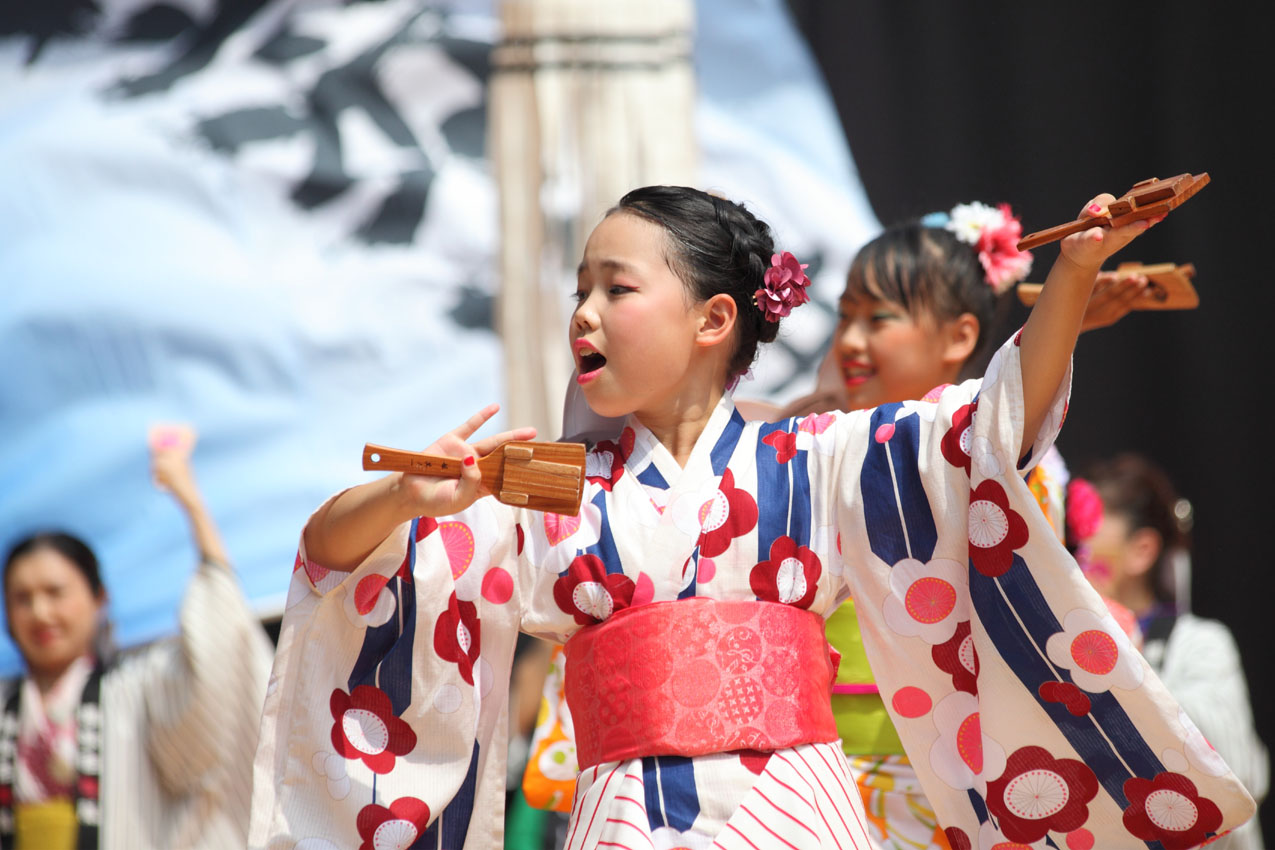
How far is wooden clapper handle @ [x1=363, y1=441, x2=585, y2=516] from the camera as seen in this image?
60.0 inches

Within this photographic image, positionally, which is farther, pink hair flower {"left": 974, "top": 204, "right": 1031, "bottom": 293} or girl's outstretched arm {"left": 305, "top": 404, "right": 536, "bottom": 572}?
pink hair flower {"left": 974, "top": 204, "right": 1031, "bottom": 293}

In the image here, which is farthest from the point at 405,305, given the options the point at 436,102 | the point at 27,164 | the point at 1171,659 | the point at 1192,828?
the point at 1192,828

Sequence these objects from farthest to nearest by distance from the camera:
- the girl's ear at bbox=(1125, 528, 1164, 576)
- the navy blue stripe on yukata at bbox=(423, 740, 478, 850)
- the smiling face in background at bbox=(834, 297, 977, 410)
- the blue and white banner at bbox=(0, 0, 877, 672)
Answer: the blue and white banner at bbox=(0, 0, 877, 672), the girl's ear at bbox=(1125, 528, 1164, 576), the smiling face in background at bbox=(834, 297, 977, 410), the navy blue stripe on yukata at bbox=(423, 740, 478, 850)

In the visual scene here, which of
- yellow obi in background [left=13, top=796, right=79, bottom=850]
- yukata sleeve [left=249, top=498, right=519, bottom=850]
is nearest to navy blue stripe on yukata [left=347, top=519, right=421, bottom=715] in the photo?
yukata sleeve [left=249, top=498, right=519, bottom=850]

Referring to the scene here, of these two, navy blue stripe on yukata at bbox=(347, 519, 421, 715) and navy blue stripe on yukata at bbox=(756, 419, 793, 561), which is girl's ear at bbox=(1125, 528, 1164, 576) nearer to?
navy blue stripe on yukata at bbox=(756, 419, 793, 561)

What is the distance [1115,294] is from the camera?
7.09 ft

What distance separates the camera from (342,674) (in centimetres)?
174

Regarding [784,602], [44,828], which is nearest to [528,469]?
[784,602]

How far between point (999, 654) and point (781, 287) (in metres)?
0.56

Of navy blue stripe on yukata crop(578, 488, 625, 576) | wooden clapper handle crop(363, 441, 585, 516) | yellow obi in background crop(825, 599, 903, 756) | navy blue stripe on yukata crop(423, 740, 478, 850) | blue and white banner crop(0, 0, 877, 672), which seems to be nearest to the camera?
wooden clapper handle crop(363, 441, 585, 516)

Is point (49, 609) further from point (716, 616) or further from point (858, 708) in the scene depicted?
point (716, 616)

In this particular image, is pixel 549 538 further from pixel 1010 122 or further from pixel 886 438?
pixel 1010 122

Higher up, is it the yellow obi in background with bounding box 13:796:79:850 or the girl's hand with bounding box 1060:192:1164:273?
the girl's hand with bounding box 1060:192:1164:273

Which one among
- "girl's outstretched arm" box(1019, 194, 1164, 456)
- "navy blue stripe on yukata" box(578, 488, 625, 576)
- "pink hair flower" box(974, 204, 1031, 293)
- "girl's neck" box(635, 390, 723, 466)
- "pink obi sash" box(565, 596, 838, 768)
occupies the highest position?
"pink hair flower" box(974, 204, 1031, 293)
